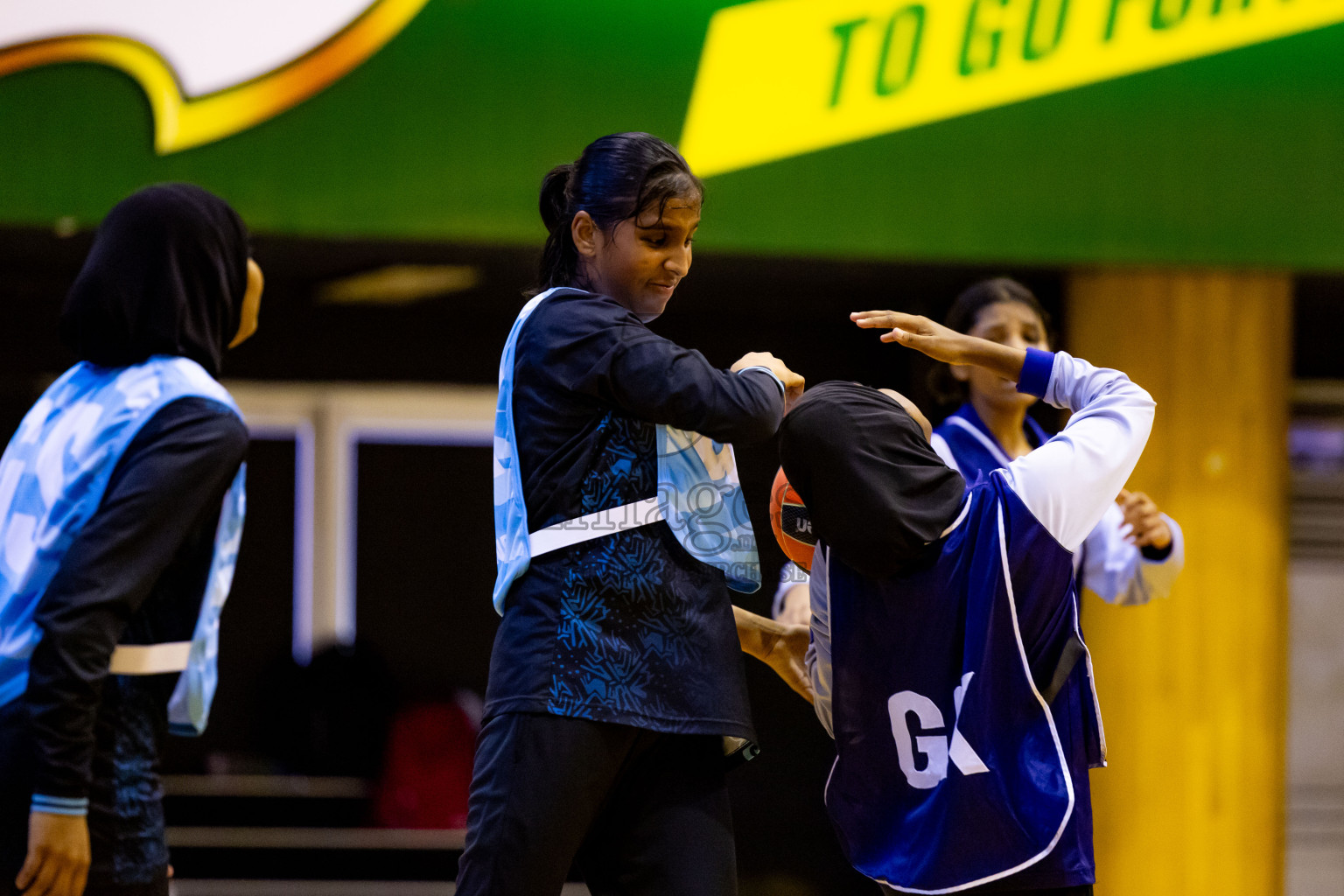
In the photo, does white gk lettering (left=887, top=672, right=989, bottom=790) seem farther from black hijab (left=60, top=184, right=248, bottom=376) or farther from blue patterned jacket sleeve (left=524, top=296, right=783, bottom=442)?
black hijab (left=60, top=184, right=248, bottom=376)

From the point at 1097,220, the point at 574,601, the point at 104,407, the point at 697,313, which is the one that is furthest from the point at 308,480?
the point at 574,601

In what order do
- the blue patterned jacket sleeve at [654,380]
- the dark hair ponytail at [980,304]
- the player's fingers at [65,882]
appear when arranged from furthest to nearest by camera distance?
the dark hair ponytail at [980,304]
the player's fingers at [65,882]
the blue patterned jacket sleeve at [654,380]

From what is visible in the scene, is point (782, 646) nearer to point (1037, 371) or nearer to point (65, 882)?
point (1037, 371)

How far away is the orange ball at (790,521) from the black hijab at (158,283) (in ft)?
3.21

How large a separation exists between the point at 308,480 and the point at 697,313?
6.29 feet

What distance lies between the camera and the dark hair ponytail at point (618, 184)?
1855 mm

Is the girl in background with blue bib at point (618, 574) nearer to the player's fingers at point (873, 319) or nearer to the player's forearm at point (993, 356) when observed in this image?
the player's fingers at point (873, 319)

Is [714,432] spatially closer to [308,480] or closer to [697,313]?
[697,313]

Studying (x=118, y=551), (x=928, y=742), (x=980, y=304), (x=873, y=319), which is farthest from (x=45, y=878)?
(x=980, y=304)

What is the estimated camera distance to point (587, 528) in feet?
5.91

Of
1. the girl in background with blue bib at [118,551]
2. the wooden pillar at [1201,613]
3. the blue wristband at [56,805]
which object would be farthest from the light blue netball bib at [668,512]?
the wooden pillar at [1201,613]

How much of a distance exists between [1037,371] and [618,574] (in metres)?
0.69

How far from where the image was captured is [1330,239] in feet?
14.8

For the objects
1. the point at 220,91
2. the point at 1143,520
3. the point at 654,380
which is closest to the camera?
the point at 654,380
